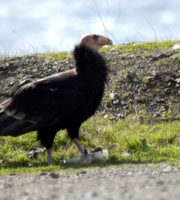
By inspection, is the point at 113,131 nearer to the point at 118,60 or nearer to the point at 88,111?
the point at 88,111

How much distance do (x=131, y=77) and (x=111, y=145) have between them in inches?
115

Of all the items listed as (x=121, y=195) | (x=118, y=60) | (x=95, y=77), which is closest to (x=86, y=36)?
(x=95, y=77)

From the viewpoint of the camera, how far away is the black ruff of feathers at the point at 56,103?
6254mm

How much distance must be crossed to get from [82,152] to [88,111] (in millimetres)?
818

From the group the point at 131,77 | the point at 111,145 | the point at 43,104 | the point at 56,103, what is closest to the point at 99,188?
the point at 56,103

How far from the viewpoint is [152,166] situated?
5.65 metres

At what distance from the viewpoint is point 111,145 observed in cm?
757

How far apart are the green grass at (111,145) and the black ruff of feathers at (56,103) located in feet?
2.01

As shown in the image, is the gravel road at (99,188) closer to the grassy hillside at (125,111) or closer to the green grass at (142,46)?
the grassy hillside at (125,111)

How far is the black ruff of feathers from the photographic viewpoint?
246 inches

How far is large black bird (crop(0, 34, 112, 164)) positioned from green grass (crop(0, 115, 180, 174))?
54 cm

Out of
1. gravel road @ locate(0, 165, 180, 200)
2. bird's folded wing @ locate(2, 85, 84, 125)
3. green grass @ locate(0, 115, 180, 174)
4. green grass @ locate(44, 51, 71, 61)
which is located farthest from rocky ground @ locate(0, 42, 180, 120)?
gravel road @ locate(0, 165, 180, 200)

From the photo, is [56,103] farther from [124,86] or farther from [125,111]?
[124,86]

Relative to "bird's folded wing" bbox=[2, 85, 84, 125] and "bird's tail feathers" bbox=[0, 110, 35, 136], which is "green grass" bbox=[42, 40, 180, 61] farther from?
"bird's tail feathers" bbox=[0, 110, 35, 136]
